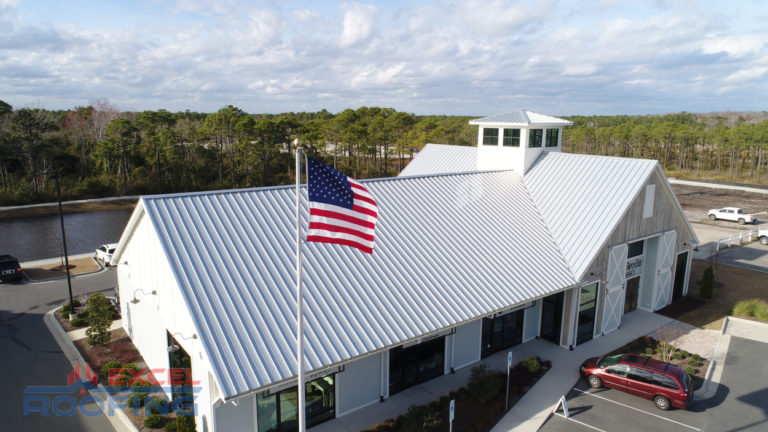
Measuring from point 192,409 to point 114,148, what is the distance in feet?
174

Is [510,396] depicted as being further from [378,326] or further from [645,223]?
[645,223]

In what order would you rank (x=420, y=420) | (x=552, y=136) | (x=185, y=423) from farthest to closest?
(x=552, y=136), (x=420, y=420), (x=185, y=423)

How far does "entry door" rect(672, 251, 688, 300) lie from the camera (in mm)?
26478

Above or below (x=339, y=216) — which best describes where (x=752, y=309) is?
below

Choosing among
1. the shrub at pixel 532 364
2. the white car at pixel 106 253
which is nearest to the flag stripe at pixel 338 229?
the shrub at pixel 532 364

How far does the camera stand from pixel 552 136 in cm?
2777

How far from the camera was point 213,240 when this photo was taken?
592 inches

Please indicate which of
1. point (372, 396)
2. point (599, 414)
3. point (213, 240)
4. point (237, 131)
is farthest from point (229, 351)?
point (237, 131)

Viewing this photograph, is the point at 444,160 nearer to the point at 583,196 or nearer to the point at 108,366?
the point at 583,196

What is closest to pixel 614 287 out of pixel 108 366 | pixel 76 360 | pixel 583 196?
pixel 583 196

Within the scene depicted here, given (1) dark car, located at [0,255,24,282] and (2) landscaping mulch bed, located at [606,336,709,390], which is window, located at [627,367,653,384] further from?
(1) dark car, located at [0,255,24,282]

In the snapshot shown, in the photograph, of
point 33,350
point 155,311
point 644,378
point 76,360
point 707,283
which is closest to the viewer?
point 644,378

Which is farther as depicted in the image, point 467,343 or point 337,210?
point 467,343

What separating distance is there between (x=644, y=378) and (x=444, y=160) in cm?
2215
